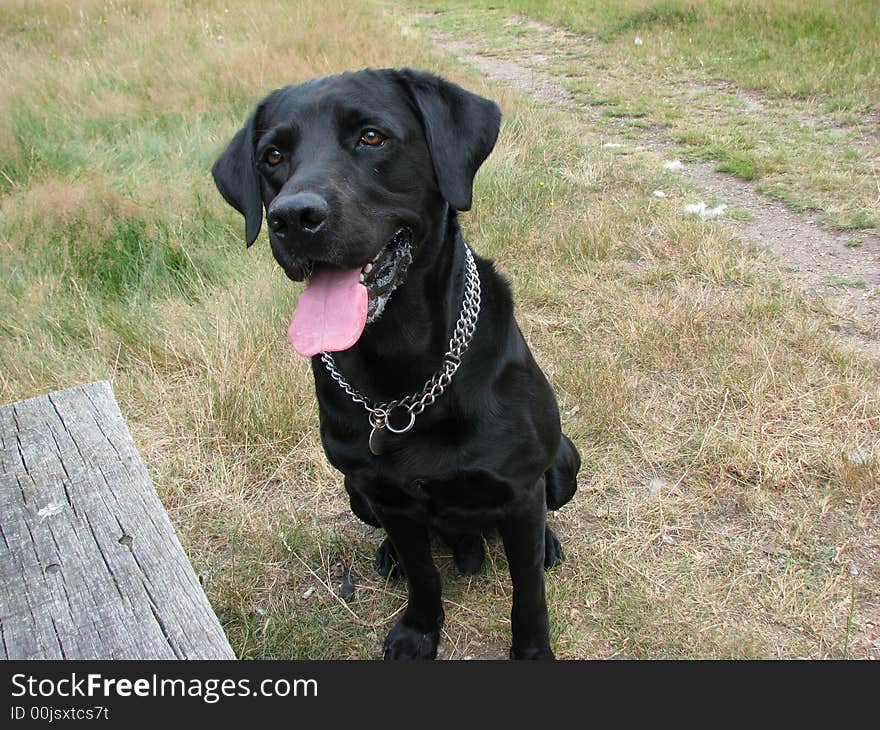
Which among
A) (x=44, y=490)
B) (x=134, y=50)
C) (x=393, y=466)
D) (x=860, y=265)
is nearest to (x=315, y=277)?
(x=393, y=466)

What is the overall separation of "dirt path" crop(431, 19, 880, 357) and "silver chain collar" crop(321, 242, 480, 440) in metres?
2.24

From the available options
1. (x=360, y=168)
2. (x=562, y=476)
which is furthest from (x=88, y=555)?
(x=562, y=476)

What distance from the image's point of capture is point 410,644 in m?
2.12

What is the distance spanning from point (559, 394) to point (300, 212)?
1867 mm

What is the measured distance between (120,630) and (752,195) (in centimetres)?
474

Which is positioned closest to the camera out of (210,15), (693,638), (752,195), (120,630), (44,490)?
(120,630)

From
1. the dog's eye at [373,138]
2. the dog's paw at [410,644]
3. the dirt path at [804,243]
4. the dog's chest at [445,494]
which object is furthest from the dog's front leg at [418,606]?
the dirt path at [804,243]

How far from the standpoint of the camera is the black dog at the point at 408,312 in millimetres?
1620

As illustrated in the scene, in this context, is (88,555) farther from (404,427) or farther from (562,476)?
(562,476)

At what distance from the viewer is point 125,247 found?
398 centimetres

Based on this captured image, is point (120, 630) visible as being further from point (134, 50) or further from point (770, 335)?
point (134, 50)

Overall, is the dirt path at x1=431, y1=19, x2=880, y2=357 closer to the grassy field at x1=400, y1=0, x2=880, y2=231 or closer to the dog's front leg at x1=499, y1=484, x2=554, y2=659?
the grassy field at x1=400, y1=0, x2=880, y2=231

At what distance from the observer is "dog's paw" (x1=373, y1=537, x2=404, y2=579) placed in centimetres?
235

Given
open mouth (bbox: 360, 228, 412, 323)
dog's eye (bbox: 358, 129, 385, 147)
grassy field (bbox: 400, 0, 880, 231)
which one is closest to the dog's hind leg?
open mouth (bbox: 360, 228, 412, 323)
